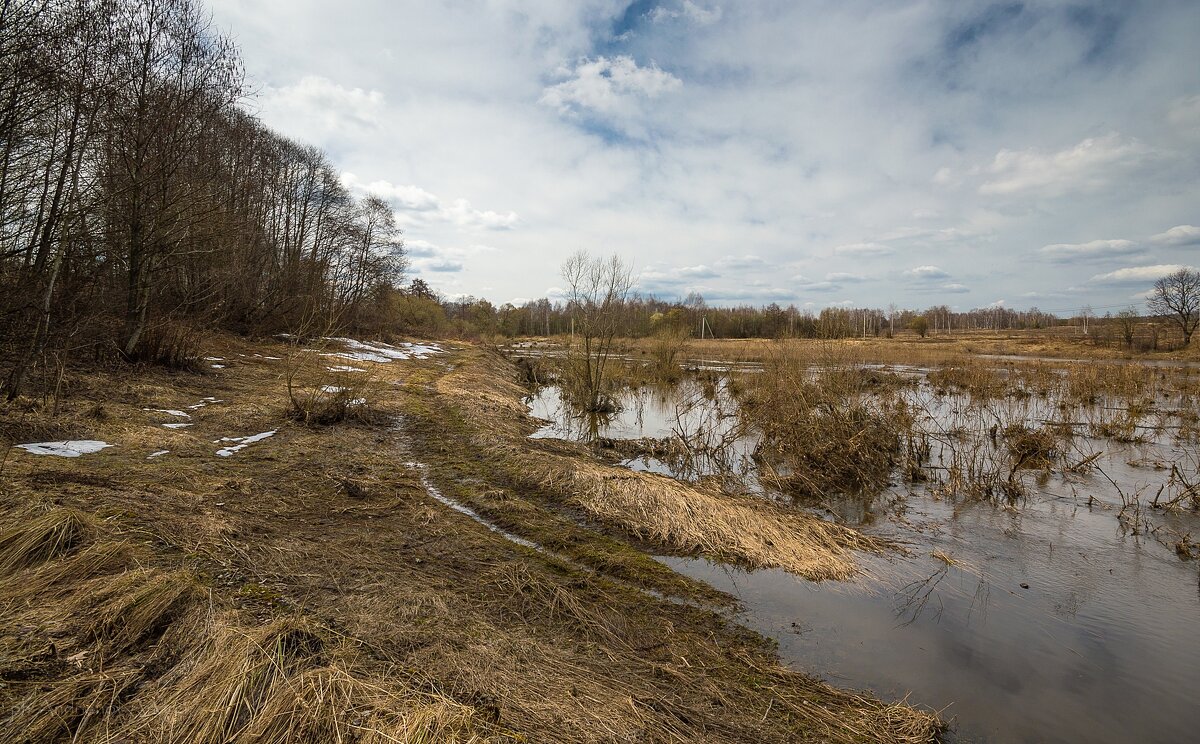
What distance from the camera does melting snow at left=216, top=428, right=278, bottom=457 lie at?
7490mm

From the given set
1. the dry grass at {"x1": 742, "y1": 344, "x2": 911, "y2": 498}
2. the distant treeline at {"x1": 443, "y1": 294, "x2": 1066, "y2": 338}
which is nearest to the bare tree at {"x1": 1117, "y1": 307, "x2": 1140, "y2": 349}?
the distant treeline at {"x1": 443, "y1": 294, "x2": 1066, "y2": 338}

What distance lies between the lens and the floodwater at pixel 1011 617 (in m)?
3.88

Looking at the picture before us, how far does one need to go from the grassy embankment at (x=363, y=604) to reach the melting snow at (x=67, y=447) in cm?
17

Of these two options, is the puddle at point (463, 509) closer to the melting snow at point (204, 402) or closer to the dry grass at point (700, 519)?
the dry grass at point (700, 519)

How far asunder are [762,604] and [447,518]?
3.58 meters

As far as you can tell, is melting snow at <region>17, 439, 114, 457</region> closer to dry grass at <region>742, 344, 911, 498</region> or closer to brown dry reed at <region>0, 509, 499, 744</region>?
brown dry reed at <region>0, 509, 499, 744</region>

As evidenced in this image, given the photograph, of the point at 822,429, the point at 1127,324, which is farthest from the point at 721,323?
the point at 822,429

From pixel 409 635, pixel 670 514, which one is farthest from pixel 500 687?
pixel 670 514

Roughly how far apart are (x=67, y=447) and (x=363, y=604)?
17.0 feet

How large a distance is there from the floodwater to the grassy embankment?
49cm

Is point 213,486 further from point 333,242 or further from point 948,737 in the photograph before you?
point 333,242

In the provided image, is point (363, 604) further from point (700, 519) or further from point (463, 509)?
point (700, 519)

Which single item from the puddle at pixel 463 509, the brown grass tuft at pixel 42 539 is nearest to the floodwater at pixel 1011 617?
the puddle at pixel 463 509

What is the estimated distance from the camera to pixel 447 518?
6.27m
